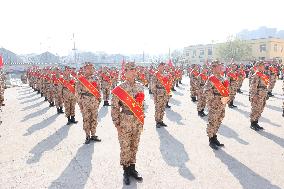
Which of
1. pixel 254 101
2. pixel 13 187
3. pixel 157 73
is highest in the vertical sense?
→ pixel 157 73

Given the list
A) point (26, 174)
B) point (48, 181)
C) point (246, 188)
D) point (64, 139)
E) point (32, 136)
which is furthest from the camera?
point (32, 136)

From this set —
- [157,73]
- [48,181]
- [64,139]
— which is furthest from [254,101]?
[48,181]

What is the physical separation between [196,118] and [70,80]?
475 cm

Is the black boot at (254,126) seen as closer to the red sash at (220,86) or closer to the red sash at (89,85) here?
the red sash at (220,86)

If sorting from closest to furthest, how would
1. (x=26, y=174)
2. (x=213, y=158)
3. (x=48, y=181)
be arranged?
(x=48, y=181)
(x=26, y=174)
(x=213, y=158)

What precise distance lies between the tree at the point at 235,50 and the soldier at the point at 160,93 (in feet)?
184

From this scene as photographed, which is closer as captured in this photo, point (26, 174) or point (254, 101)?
point (26, 174)

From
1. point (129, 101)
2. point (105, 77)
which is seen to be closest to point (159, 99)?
point (129, 101)

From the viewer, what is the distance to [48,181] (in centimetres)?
591

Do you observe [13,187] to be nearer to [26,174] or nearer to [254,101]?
[26,174]

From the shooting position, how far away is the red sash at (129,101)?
5759mm

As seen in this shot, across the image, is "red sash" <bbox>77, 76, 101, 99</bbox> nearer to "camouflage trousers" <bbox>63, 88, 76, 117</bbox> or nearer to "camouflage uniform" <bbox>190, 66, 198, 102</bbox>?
"camouflage trousers" <bbox>63, 88, 76, 117</bbox>

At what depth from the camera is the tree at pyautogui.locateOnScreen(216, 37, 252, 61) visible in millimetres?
63941

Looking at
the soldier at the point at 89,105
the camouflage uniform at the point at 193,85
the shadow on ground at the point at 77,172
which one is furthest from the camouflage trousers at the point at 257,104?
the camouflage uniform at the point at 193,85
